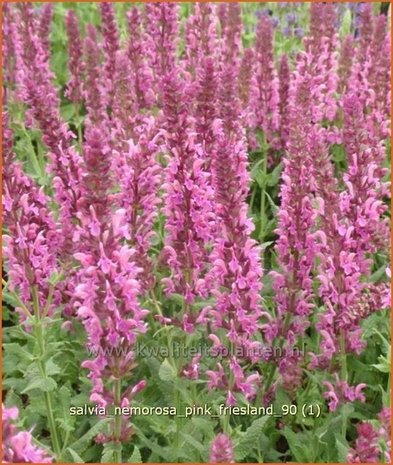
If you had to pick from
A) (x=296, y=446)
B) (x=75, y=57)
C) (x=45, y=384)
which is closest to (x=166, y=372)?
(x=45, y=384)

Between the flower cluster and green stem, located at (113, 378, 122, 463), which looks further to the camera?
green stem, located at (113, 378, 122, 463)

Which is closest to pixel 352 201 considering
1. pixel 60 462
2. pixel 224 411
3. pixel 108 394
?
pixel 224 411

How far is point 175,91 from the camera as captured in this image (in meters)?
3.41

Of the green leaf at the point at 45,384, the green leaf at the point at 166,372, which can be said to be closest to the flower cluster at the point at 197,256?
the green leaf at the point at 166,372

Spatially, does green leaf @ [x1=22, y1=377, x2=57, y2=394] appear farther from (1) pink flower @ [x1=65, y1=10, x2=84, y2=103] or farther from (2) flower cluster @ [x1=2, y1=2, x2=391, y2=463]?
→ (1) pink flower @ [x1=65, y1=10, x2=84, y2=103]

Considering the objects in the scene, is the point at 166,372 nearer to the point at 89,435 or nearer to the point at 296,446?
the point at 89,435

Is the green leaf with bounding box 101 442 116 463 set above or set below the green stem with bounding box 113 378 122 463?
below

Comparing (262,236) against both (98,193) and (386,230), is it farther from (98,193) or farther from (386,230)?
(98,193)

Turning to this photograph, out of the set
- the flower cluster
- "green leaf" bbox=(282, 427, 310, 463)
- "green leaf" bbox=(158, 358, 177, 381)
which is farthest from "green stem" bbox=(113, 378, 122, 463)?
"green leaf" bbox=(282, 427, 310, 463)

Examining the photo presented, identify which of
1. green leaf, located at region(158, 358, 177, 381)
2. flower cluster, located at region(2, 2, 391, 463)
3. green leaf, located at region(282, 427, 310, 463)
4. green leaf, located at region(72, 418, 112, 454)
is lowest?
green leaf, located at region(282, 427, 310, 463)

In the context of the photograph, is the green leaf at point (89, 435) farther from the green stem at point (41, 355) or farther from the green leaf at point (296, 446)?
the green leaf at point (296, 446)

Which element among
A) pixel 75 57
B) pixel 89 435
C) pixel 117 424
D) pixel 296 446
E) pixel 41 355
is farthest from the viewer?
pixel 75 57

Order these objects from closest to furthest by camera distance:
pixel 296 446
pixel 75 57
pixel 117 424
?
pixel 117 424
pixel 296 446
pixel 75 57

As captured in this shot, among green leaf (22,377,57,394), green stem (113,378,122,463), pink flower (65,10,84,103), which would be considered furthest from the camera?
pink flower (65,10,84,103)
